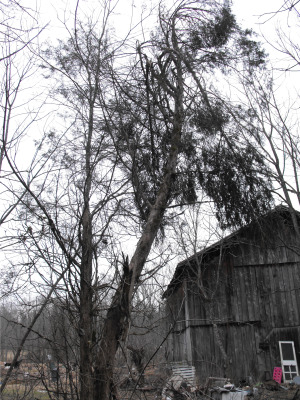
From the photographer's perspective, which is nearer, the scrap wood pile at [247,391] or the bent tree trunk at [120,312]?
the bent tree trunk at [120,312]

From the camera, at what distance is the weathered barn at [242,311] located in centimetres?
1374

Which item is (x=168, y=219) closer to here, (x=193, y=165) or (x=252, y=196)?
(x=193, y=165)

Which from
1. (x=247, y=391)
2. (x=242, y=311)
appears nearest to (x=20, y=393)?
(x=247, y=391)

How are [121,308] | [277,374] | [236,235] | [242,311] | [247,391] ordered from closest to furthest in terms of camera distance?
[121,308], [247,391], [236,235], [277,374], [242,311]

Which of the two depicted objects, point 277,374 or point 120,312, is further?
point 277,374

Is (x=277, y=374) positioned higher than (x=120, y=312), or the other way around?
(x=120, y=312)

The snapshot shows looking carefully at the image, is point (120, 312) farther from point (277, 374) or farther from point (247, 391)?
point (277, 374)

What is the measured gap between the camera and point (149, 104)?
6375 millimetres

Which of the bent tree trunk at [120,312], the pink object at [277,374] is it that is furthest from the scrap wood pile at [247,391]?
the bent tree trunk at [120,312]

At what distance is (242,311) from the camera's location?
1448 cm

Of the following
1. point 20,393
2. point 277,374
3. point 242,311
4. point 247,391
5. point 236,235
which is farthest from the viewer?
point 242,311

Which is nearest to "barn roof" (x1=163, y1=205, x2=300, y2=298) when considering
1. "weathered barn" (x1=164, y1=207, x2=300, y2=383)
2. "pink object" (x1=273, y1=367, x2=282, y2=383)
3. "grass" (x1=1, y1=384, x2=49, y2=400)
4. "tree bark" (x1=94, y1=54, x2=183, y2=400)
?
"weathered barn" (x1=164, y1=207, x2=300, y2=383)

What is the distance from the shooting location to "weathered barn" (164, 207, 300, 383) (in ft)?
45.1

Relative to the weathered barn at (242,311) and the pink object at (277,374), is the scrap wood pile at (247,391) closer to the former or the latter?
the pink object at (277,374)
